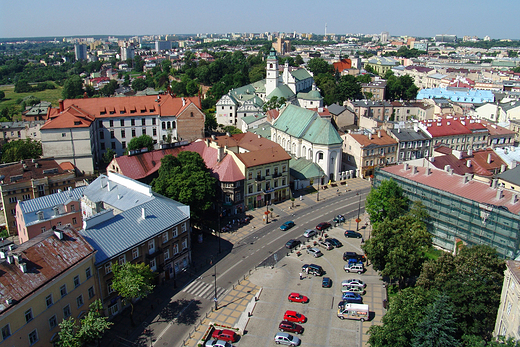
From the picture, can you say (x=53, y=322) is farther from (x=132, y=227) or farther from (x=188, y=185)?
(x=188, y=185)

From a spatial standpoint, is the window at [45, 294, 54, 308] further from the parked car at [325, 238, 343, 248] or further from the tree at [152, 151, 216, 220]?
the parked car at [325, 238, 343, 248]

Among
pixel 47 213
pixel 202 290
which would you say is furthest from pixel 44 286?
pixel 47 213

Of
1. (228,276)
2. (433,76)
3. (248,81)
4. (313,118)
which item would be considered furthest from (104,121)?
(433,76)

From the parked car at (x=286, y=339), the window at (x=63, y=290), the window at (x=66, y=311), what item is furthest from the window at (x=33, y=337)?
the parked car at (x=286, y=339)

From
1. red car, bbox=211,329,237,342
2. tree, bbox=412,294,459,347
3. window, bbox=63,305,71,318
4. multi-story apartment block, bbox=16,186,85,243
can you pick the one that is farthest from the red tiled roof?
window, bbox=63,305,71,318

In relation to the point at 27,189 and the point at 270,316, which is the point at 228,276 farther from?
the point at 27,189

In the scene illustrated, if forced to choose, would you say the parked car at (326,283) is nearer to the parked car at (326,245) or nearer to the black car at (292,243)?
the parked car at (326,245)
